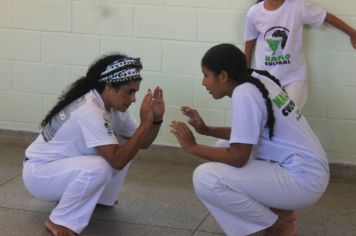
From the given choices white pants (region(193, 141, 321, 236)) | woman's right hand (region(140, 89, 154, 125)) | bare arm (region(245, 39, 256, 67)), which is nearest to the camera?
white pants (region(193, 141, 321, 236))

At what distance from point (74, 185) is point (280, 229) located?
1.05 meters

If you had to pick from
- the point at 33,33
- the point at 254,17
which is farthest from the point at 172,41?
the point at 33,33

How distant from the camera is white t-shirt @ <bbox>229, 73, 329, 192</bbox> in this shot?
8.66ft

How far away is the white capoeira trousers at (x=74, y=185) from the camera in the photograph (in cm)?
289

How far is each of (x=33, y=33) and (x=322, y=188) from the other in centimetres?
260

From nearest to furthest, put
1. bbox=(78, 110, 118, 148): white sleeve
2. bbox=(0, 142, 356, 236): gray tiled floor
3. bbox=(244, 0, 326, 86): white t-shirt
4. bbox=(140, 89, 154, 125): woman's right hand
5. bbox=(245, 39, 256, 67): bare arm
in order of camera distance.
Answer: bbox=(78, 110, 118, 148): white sleeve → bbox=(140, 89, 154, 125): woman's right hand → bbox=(0, 142, 356, 236): gray tiled floor → bbox=(244, 0, 326, 86): white t-shirt → bbox=(245, 39, 256, 67): bare arm

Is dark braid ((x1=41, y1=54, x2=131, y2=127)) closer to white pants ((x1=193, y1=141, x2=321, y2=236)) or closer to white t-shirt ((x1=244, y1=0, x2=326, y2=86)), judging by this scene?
white pants ((x1=193, y1=141, x2=321, y2=236))

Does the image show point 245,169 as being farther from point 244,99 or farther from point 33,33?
point 33,33

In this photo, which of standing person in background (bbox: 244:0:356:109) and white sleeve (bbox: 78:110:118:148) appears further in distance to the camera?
standing person in background (bbox: 244:0:356:109)

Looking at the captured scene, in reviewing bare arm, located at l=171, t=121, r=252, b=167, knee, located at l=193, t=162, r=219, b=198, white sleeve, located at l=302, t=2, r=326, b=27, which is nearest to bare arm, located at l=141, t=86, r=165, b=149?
bare arm, located at l=171, t=121, r=252, b=167

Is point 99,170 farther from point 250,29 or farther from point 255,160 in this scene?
point 250,29

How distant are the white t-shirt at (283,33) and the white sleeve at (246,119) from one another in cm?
130

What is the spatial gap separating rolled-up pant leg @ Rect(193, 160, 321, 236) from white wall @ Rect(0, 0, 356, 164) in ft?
4.48

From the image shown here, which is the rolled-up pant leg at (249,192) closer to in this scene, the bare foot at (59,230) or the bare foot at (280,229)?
the bare foot at (280,229)
